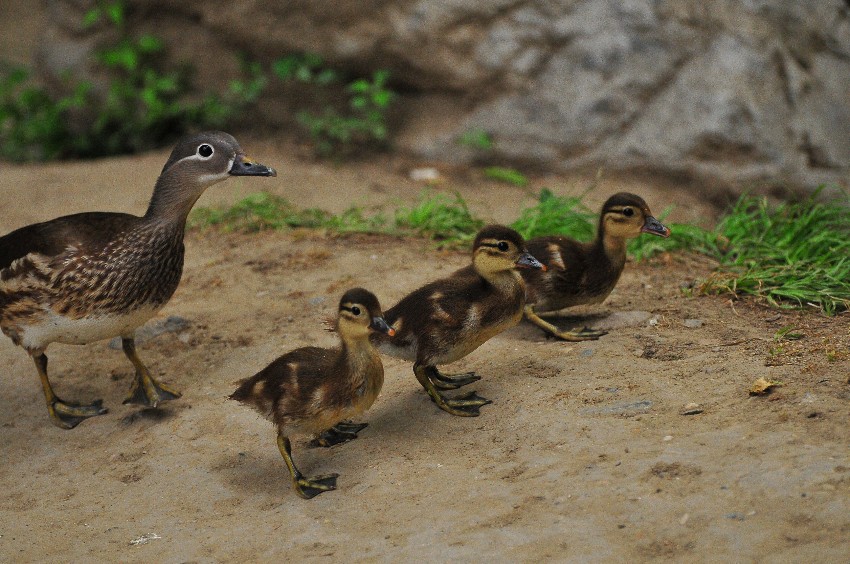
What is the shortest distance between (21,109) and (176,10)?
2258mm

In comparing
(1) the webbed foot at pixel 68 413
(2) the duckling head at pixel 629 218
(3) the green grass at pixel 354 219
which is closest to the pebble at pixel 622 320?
(2) the duckling head at pixel 629 218

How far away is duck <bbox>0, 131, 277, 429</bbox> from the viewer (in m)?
5.54

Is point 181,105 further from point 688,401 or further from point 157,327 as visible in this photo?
point 688,401

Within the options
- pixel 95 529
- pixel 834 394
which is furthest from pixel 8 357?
pixel 834 394

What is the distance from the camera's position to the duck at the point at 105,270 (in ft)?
18.2

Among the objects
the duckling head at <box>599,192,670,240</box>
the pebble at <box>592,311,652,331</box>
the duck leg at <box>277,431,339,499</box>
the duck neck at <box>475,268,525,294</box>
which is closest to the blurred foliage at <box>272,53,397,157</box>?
the duckling head at <box>599,192,670,240</box>

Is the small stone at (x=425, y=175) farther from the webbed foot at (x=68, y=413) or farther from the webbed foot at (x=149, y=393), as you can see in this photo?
the webbed foot at (x=68, y=413)

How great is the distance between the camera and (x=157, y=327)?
674 centimetres

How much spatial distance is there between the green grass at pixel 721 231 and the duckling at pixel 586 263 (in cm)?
64

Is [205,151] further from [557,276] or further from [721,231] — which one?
[721,231]

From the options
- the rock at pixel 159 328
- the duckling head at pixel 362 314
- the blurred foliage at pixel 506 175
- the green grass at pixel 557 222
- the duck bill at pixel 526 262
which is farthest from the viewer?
the blurred foliage at pixel 506 175

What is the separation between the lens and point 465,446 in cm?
489

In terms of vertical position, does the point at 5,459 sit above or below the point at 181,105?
below

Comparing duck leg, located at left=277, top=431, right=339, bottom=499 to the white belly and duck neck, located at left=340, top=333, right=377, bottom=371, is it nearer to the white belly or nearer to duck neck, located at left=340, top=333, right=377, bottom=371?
duck neck, located at left=340, top=333, right=377, bottom=371
